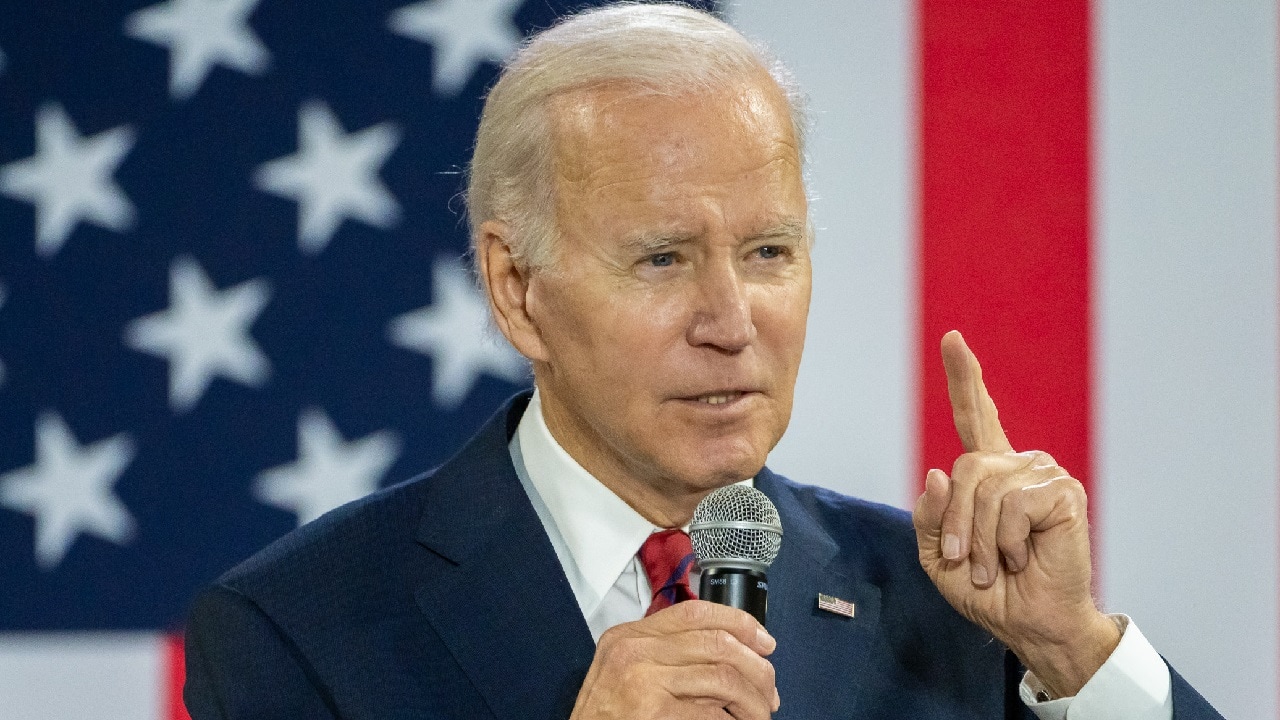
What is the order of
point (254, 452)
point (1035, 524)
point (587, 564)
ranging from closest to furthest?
point (1035, 524) < point (587, 564) < point (254, 452)

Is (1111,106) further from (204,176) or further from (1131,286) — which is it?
(204,176)

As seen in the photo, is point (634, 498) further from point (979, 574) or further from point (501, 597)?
point (979, 574)

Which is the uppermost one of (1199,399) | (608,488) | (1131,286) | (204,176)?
(204,176)

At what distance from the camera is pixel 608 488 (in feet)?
6.05

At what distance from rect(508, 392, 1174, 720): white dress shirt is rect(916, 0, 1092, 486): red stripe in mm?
1215

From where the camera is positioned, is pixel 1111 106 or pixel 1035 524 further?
pixel 1111 106

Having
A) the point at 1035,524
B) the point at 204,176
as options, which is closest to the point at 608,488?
the point at 1035,524

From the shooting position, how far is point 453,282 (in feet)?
9.57

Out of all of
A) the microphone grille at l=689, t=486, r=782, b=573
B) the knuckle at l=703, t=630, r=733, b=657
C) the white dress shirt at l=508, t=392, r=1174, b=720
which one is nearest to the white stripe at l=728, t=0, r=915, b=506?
the white dress shirt at l=508, t=392, r=1174, b=720

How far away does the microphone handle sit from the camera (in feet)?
4.39

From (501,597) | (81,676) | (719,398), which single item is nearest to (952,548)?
(719,398)

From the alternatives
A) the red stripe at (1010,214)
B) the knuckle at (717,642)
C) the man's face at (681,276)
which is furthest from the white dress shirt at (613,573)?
the red stripe at (1010,214)

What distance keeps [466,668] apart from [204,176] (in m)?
1.54

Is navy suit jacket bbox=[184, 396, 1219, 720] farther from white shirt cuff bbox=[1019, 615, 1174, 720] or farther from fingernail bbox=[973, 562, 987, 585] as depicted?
fingernail bbox=[973, 562, 987, 585]
